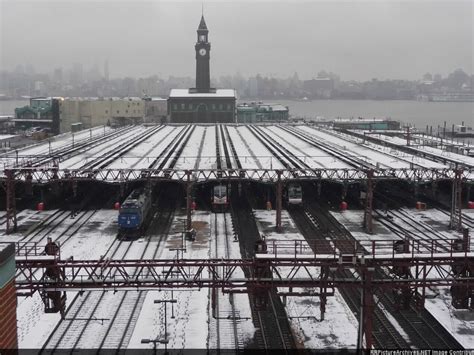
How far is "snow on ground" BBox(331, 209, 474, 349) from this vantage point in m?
18.9

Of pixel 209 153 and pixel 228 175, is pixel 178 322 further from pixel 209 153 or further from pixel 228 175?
pixel 209 153

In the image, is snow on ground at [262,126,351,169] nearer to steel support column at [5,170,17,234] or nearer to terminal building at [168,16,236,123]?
terminal building at [168,16,236,123]

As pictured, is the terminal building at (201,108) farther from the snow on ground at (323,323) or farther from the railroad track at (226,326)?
the railroad track at (226,326)

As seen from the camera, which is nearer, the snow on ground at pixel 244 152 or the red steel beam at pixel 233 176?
the red steel beam at pixel 233 176

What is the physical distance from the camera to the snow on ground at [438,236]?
18.9m

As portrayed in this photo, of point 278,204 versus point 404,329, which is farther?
point 278,204

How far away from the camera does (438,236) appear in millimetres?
30781

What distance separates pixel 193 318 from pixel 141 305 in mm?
2368

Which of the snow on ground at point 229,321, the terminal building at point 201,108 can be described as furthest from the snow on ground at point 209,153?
the terminal building at point 201,108

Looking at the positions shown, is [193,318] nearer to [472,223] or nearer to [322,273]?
[322,273]

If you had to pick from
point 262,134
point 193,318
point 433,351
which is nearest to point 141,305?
point 193,318

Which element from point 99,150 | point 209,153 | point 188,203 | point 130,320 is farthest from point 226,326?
point 99,150

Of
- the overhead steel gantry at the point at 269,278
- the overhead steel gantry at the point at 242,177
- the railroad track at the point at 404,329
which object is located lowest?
the railroad track at the point at 404,329

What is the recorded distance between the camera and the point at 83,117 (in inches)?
3984
